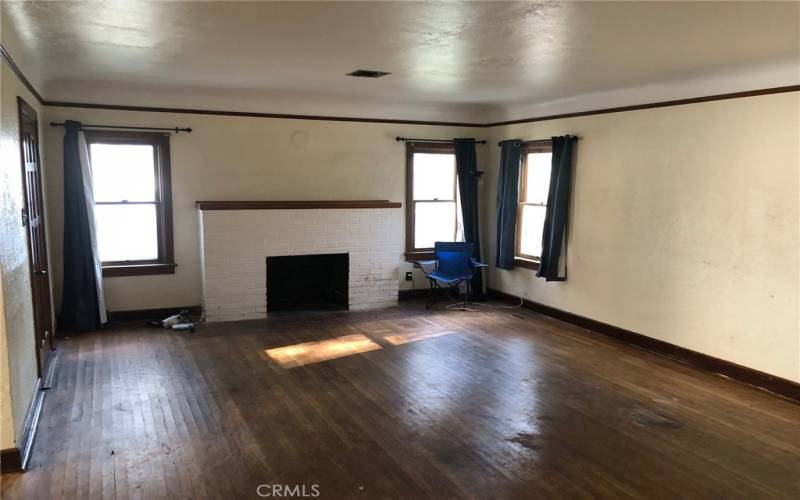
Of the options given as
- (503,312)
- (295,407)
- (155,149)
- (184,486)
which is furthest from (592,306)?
(155,149)

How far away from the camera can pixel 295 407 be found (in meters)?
3.96

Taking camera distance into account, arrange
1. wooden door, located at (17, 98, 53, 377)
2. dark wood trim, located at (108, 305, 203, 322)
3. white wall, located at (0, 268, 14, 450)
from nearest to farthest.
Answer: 1. white wall, located at (0, 268, 14, 450)
2. wooden door, located at (17, 98, 53, 377)
3. dark wood trim, located at (108, 305, 203, 322)

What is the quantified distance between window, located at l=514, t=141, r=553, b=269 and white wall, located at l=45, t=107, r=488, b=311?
145cm

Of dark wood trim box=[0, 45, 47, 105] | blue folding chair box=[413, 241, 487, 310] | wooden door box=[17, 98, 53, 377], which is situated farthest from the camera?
blue folding chair box=[413, 241, 487, 310]

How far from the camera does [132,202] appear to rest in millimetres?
6031

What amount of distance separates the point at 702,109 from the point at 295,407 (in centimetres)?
401

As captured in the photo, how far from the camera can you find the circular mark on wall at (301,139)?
6.64 meters

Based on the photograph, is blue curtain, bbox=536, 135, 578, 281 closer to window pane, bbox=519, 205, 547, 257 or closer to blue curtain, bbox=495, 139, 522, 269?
window pane, bbox=519, 205, 547, 257

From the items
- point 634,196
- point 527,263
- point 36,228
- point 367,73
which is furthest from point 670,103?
point 36,228

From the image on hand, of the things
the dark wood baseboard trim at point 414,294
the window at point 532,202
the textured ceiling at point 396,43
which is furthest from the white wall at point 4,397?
the window at point 532,202

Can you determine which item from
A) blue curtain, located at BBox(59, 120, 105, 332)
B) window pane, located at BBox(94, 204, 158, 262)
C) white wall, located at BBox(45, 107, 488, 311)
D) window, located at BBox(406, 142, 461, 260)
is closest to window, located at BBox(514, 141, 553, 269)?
window, located at BBox(406, 142, 461, 260)

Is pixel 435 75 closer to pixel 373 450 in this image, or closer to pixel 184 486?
pixel 373 450

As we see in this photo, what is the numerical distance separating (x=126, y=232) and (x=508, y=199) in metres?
4.28

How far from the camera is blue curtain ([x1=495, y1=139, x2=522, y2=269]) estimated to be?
694 centimetres
